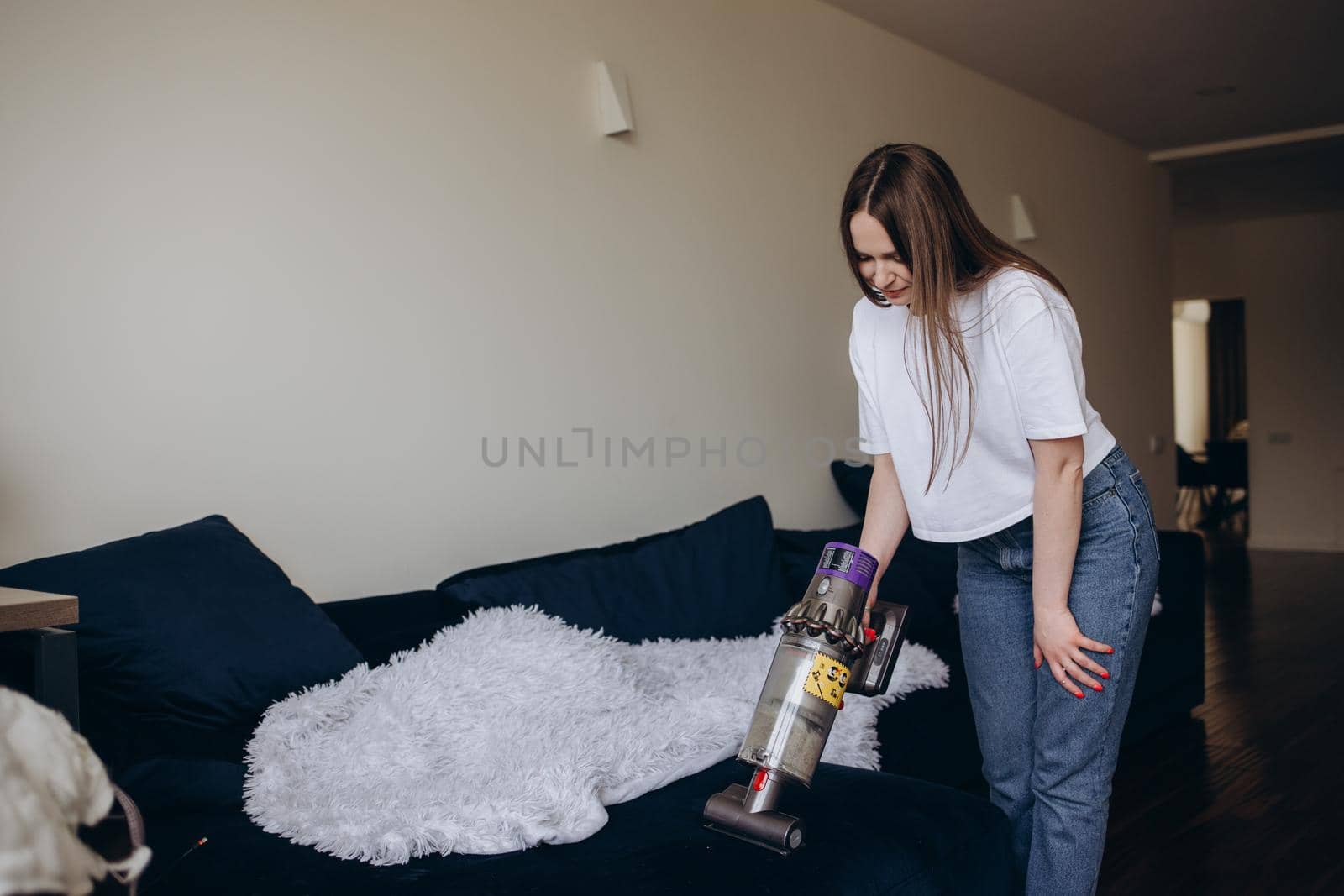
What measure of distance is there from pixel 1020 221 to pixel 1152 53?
85 cm

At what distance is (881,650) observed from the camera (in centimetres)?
137

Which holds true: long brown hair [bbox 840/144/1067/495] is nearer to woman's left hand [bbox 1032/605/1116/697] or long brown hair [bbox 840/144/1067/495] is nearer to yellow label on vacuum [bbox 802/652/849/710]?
woman's left hand [bbox 1032/605/1116/697]

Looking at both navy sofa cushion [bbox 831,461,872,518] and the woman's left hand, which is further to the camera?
navy sofa cushion [bbox 831,461,872,518]

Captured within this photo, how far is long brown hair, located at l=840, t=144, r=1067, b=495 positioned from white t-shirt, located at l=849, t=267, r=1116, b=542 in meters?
0.02

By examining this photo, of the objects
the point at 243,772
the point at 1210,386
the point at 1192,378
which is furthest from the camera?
the point at 1192,378

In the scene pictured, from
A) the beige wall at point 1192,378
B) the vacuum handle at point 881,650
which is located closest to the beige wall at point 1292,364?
the beige wall at point 1192,378

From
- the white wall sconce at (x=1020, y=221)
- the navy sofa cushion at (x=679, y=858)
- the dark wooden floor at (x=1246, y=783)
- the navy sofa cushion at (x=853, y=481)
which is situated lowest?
the dark wooden floor at (x=1246, y=783)

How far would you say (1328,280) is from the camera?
8.01m

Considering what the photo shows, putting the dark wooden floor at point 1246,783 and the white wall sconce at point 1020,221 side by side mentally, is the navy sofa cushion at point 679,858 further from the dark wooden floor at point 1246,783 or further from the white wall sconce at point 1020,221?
the white wall sconce at point 1020,221

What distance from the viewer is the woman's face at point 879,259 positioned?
135cm

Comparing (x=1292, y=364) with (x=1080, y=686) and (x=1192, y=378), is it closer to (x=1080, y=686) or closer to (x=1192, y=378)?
(x=1192, y=378)

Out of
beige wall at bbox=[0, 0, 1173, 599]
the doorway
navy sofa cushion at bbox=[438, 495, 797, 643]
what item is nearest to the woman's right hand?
navy sofa cushion at bbox=[438, 495, 797, 643]

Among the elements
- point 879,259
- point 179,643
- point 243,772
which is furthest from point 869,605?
point 179,643

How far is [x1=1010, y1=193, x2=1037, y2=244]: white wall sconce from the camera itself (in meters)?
4.80
